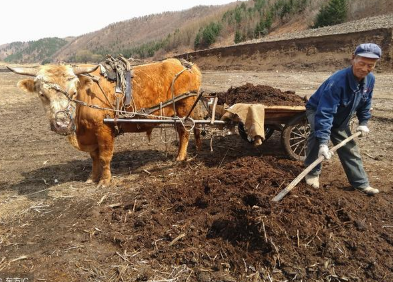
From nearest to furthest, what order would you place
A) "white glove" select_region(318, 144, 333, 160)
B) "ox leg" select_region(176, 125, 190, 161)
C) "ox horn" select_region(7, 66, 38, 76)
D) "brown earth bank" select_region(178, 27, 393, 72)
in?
"white glove" select_region(318, 144, 333, 160) < "ox horn" select_region(7, 66, 38, 76) < "ox leg" select_region(176, 125, 190, 161) < "brown earth bank" select_region(178, 27, 393, 72)

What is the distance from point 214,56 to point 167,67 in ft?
108

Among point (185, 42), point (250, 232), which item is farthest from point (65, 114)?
point (185, 42)

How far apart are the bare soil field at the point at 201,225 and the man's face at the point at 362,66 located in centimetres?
159

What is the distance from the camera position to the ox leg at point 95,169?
6274 millimetres

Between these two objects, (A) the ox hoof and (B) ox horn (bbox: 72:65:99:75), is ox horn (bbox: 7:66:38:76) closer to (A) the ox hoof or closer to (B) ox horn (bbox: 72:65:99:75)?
(B) ox horn (bbox: 72:65:99:75)

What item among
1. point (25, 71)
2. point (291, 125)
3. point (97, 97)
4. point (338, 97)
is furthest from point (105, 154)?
point (338, 97)

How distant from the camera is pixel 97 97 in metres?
5.77

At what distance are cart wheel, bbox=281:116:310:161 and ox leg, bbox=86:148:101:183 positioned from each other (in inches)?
135

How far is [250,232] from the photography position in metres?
3.92

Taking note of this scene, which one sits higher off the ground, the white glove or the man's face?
the man's face

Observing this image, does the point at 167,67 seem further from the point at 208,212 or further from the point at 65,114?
the point at 208,212

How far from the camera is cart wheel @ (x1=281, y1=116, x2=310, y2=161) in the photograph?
19.8 feet

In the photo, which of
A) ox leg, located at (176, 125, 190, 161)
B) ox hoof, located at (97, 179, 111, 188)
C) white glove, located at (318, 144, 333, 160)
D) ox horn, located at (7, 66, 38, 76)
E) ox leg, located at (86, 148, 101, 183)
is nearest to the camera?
white glove, located at (318, 144, 333, 160)

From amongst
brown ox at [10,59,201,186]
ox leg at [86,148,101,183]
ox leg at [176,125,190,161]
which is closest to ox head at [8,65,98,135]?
brown ox at [10,59,201,186]
